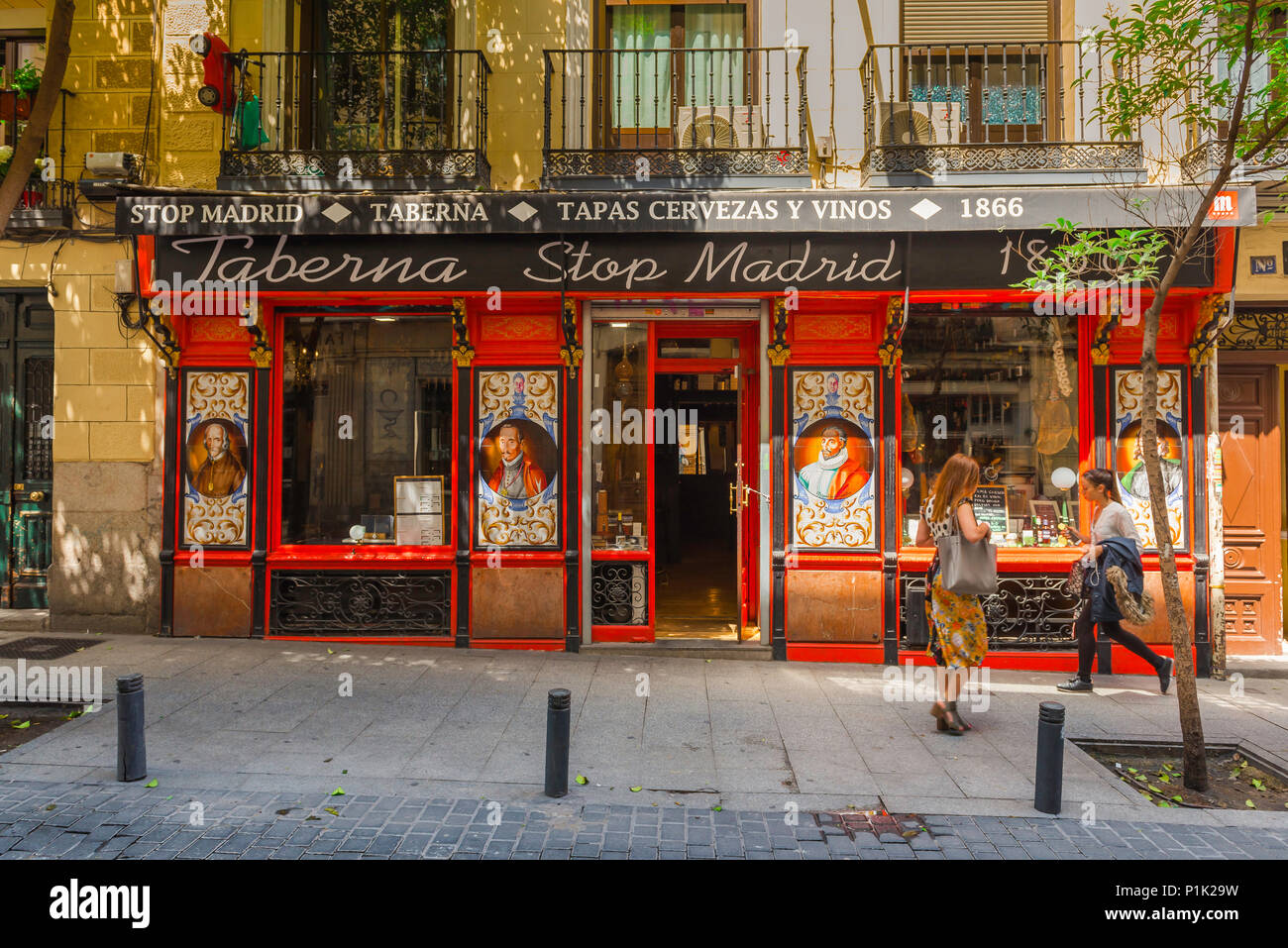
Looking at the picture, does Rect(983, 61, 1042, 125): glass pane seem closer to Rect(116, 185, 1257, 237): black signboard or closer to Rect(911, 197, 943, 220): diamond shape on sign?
Rect(116, 185, 1257, 237): black signboard

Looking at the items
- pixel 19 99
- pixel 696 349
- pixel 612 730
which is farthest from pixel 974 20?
pixel 19 99

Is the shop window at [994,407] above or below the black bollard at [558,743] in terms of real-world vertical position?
above

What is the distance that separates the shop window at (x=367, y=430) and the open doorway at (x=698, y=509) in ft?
8.29

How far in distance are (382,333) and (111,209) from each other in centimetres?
315

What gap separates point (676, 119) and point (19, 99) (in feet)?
24.3

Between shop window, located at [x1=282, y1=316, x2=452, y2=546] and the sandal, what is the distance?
17.1ft

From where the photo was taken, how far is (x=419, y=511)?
8930 millimetres

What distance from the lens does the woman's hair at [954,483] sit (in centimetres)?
605

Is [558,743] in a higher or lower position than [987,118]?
lower

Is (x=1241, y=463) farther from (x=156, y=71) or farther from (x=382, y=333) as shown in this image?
(x=156, y=71)

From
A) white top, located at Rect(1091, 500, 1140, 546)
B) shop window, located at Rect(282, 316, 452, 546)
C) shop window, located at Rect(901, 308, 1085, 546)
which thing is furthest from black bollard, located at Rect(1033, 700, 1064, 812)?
shop window, located at Rect(282, 316, 452, 546)

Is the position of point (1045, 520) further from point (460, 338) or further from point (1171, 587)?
point (460, 338)

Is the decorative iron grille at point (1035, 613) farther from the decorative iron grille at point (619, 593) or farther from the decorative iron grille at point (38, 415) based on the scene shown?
the decorative iron grille at point (38, 415)

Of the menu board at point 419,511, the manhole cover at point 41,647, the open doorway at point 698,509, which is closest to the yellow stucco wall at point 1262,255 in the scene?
the open doorway at point 698,509
